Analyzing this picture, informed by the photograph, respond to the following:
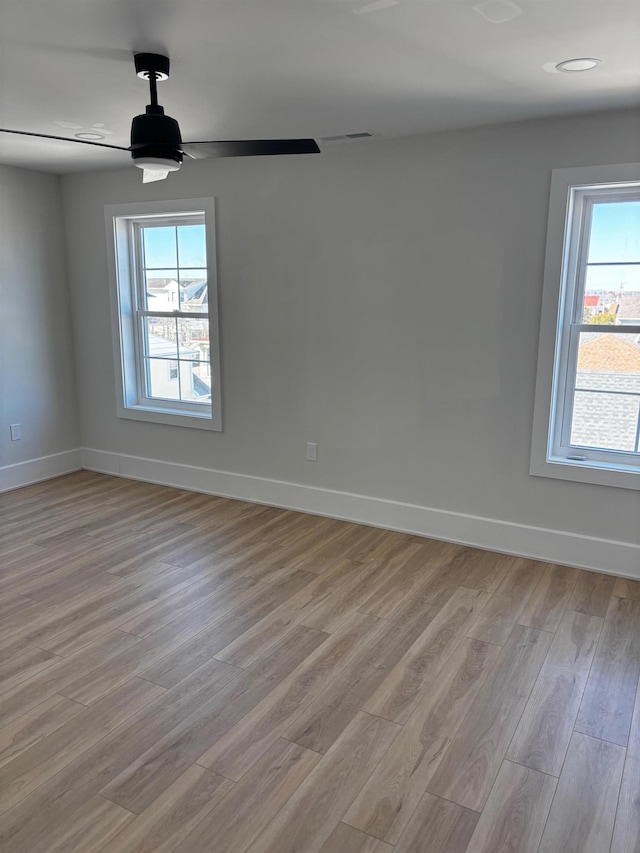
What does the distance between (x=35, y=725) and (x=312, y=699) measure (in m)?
0.99

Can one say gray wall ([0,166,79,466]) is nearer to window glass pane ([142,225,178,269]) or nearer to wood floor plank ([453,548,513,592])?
window glass pane ([142,225,178,269])

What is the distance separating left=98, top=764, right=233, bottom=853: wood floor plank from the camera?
168 cm

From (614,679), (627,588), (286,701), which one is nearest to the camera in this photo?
(286,701)

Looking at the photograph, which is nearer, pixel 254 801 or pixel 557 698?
pixel 254 801

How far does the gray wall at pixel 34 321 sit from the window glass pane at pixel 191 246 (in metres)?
1.16

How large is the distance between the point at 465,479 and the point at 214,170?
267 centimetres

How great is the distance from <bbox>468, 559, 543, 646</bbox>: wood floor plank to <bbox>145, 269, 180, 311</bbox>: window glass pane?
3.10 meters

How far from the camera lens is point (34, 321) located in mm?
4855

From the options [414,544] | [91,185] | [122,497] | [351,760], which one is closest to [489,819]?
[351,760]

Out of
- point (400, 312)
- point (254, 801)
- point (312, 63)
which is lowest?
point (254, 801)

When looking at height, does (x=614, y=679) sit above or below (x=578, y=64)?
below

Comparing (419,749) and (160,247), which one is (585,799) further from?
(160,247)

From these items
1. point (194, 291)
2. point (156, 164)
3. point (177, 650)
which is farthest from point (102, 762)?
point (194, 291)

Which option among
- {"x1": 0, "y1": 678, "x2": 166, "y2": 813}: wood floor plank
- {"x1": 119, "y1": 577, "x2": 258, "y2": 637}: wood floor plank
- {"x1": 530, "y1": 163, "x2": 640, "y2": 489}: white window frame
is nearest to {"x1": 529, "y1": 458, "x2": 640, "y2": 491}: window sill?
{"x1": 530, "y1": 163, "x2": 640, "y2": 489}: white window frame
